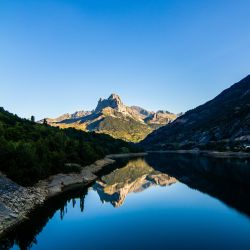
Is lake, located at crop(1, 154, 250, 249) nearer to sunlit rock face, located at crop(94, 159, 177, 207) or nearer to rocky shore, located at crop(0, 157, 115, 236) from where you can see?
sunlit rock face, located at crop(94, 159, 177, 207)

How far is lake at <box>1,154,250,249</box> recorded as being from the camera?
44.9 meters

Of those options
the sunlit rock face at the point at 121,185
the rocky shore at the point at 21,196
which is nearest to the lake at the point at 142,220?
the sunlit rock face at the point at 121,185

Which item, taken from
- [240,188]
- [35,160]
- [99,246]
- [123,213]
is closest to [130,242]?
[99,246]

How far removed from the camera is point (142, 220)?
2314 inches

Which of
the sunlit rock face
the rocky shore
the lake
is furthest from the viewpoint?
the sunlit rock face

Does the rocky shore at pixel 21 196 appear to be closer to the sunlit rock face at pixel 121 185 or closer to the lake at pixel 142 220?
the lake at pixel 142 220

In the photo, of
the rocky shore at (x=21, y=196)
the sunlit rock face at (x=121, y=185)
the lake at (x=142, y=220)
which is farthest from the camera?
the sunlit rock face at (x=121, y=185)

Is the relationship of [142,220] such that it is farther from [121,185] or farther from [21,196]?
[121,185]

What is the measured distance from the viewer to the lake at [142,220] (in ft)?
147

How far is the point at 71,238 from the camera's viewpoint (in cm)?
4838

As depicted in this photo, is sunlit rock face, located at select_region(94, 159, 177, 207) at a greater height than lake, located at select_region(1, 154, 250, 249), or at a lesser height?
greater

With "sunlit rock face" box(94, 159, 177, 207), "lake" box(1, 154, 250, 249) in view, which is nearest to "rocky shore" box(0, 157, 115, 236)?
"lake" box(1, 154, 250, 249)

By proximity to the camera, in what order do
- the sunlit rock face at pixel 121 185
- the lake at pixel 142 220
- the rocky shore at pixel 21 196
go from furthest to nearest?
1. the sunlit rock face at pixel 121 185
2. the rocky shore at pixel 21 196
3. the lake at pixel 142 220

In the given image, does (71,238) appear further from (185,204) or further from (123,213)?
(185,204)
